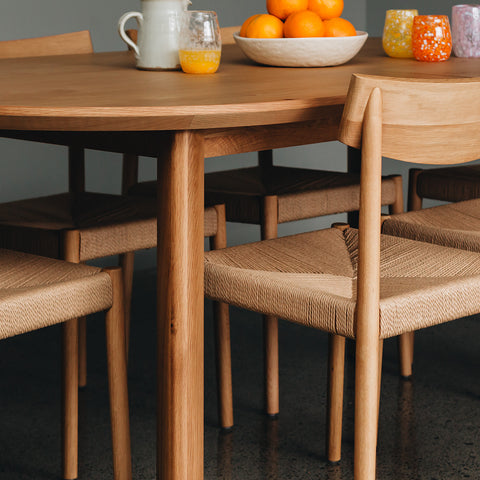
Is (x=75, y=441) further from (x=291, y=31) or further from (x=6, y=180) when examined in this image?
(x=6, y=180)

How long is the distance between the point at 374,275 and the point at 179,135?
0.35 meters

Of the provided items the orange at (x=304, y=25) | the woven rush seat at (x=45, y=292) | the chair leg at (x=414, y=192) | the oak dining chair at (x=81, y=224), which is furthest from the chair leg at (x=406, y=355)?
the woven rush seat at (x=45, y=292)

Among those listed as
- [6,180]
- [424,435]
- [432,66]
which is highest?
[432,66]

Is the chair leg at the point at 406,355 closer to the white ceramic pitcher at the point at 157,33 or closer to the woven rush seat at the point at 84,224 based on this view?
the woven rush seat at the point at 84,224

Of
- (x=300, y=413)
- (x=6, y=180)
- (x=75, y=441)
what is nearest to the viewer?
(x=75, y=441)

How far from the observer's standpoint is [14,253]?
4.75 ft

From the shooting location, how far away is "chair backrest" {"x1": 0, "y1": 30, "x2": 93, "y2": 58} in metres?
2.28

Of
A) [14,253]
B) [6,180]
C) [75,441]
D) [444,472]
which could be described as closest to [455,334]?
[444,472]

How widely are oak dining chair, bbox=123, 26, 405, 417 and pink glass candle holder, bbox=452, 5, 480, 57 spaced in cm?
38

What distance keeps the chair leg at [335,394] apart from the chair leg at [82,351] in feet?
2.09

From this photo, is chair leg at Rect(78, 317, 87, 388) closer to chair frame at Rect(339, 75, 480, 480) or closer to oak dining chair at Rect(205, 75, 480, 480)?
oak dining chair at Rect(205, 75, 480, 480)

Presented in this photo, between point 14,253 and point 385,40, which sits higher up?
point 385,40

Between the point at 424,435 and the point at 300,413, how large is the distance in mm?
283

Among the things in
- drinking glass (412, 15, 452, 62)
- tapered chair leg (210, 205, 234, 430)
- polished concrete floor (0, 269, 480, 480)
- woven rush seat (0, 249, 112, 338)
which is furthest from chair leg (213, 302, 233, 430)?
drinking glass (412, 15, 452, 62)
